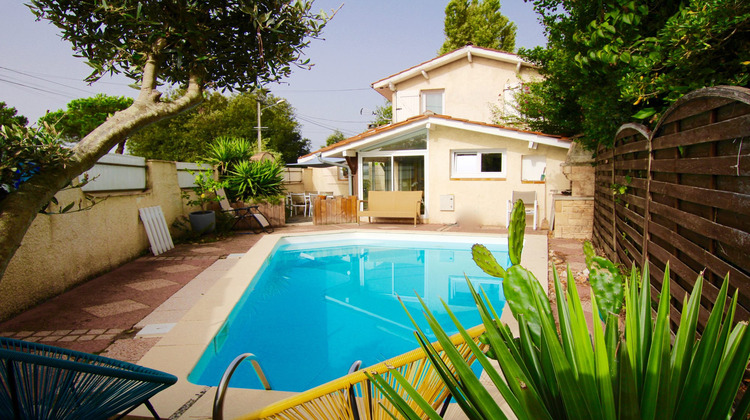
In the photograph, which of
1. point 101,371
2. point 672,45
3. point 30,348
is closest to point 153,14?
point 30,348

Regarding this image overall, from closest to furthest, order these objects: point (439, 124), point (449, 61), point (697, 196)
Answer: point (697, 196) < point (439, 124) < point (449, 61)

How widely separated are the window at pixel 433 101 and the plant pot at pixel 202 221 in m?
10.2

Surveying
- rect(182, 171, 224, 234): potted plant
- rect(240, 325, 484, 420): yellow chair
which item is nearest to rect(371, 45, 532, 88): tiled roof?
rect(182, 171, 224, 234): potted plant

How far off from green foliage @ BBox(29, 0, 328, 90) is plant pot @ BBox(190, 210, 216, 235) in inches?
261

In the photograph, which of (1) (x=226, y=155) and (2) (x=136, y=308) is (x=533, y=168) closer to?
(1) (x=226, y=155)

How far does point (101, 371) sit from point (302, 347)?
3129mm

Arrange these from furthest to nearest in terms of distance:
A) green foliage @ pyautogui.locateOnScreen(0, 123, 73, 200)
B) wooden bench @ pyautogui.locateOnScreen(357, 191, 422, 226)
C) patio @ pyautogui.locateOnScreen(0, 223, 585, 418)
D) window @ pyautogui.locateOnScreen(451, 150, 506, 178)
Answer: wooden bench @ pyautogui.locateOnScreen(357, 191, 422, 226) → window @ pyautogui.locateOnScreen(451, 150, 506, 178) → patio @ pyautogui.locateOnScreen(0, 223, 585, 418) → green foliage @ pyautogui.locateOnScreen(0, 123, 73, 200)

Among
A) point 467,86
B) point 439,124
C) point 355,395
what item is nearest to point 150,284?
point 355,395

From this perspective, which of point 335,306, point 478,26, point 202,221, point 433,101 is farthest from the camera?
point 478,26

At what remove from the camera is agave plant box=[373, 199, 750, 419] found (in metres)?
0.92

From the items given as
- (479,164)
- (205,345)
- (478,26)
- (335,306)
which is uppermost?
(478,26)

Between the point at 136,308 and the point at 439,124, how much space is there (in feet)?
31.1

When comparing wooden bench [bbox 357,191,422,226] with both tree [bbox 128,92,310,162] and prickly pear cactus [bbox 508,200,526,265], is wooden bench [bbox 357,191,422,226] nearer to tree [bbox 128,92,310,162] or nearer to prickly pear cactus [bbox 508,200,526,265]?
prickly pear cactus [bbox 508,200,526,265]

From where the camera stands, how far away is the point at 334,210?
13117mm
